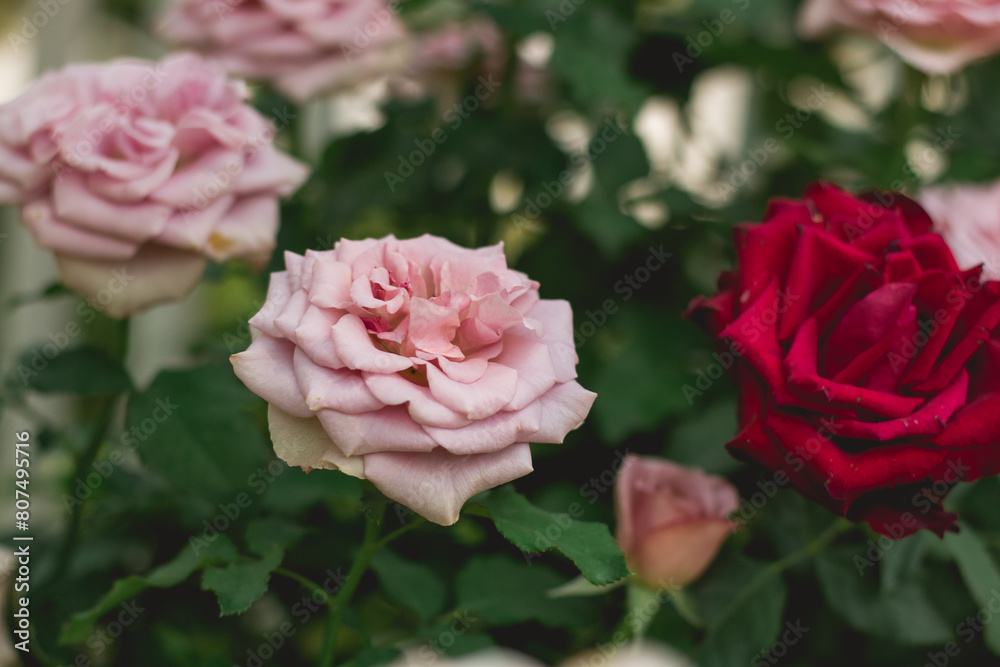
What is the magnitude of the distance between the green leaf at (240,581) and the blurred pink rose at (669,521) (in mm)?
234

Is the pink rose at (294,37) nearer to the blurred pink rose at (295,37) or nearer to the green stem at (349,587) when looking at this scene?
the blurred pink rose at (295,37)

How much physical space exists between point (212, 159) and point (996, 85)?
830mm

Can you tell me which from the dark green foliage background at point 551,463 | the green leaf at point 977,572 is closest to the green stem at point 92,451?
the dark green foliage background at point 551,463

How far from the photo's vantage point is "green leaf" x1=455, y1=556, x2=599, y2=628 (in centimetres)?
53

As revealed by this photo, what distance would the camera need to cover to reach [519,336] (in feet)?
1.33

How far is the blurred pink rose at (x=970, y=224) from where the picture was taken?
0.57 m

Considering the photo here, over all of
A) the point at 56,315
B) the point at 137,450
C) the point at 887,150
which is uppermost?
the point at 887,150

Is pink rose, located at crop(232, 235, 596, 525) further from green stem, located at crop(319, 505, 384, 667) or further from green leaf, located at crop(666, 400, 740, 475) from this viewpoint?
green leaf, located at crop(666, 400, 740, 475)

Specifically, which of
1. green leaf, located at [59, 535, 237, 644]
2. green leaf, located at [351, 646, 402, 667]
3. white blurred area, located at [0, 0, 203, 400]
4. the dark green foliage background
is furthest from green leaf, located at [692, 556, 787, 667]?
white blurred area, located at [0, 0, 203, 400]

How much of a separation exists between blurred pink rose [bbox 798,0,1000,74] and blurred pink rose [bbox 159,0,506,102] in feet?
1.41

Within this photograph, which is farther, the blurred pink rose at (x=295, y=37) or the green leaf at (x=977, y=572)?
the blurred pink rose at (x=295, y=37)

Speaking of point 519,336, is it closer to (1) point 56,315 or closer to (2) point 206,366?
(2) point 206,366

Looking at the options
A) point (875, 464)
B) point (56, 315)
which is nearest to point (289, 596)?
point (875, 464)

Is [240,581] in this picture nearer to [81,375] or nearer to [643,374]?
[81,375]
